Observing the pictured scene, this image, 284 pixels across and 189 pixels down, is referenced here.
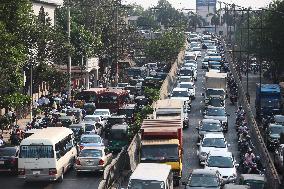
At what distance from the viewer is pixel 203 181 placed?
2756 centimetres

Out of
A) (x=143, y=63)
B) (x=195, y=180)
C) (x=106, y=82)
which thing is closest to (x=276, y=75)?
(x=106, y=82)

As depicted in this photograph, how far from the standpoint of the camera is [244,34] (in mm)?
124312

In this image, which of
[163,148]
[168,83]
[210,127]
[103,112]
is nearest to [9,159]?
[163,148]

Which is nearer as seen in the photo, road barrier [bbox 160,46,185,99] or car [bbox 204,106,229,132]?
car [bbox 204,106,229,132]

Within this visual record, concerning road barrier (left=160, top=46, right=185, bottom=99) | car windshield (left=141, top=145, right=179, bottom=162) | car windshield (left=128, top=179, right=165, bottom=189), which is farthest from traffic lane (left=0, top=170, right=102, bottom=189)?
road barrier (left=160, top=46, right=185, bottom=99)

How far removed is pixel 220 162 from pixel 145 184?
9039mm

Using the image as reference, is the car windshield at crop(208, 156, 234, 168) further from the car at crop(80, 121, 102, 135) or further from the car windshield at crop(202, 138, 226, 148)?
the car at crop(80, 121, 102, 135)

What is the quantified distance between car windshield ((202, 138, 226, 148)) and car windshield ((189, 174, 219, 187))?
10.1 metres

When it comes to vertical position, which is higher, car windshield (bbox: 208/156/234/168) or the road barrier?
the road barrier

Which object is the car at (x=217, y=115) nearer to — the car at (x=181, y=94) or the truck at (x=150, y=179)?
the car at (x=181, y=94)

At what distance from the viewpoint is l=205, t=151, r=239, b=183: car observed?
31750 millimetres

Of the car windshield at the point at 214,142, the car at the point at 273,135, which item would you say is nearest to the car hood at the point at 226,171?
the car windshield at the point at 214,142

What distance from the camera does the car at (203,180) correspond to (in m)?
Answer: 27.3

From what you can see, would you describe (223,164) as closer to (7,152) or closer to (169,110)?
(7,152)
